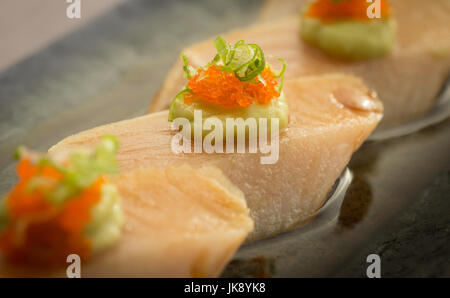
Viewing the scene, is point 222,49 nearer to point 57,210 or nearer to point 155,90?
point 57,210

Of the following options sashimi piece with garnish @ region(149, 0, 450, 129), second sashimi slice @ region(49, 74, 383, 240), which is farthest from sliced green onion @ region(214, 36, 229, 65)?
sashimi piece with garnish @ region(149, 0, 450, 129)

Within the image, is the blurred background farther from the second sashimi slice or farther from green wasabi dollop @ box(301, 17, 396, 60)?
the second sashimi slice

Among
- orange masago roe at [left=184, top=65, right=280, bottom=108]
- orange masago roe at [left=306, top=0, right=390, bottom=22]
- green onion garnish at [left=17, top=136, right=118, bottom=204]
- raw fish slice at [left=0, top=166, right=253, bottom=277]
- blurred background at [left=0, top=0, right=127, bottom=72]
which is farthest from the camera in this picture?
blurred background at [left=0, top=0, right=127, bottom=72]

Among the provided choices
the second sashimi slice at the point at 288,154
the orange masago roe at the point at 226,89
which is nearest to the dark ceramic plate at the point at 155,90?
the second sashimi slice at the point at 288,154

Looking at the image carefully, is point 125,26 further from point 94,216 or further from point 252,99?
point 94,216

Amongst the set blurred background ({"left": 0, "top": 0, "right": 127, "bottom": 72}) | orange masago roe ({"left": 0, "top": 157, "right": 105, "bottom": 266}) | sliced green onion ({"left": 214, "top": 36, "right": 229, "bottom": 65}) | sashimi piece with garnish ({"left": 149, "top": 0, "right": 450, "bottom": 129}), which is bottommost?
orange masago roe ({"left": 0, "top": 157, "right": 105, "bottom": 266})
